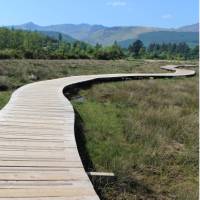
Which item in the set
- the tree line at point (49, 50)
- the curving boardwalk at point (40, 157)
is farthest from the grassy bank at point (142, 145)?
the tree line at point (49, 50)

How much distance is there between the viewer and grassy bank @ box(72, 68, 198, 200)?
6.36 meters

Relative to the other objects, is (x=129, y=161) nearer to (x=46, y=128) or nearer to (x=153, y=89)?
(x=46, y=128)

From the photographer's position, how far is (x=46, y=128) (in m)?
7.93

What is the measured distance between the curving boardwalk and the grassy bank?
67 cm

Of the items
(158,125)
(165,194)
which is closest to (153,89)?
(158,125)

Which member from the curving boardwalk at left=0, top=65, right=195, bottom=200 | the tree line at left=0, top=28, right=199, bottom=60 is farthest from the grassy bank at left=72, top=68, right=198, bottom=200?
the tree line at left=0, top=28, right=199, bottom=60

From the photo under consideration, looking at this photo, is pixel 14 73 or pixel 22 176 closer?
pixel 22 176

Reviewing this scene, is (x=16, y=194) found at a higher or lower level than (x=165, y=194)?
higher

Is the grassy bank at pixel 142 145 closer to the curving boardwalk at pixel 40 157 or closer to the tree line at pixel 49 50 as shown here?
the curving boardwalk at pixel 40 157

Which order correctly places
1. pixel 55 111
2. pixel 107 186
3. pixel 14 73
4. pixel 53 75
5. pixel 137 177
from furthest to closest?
pixel 53 75 → pixel 14 73 → pixel 55 111 → pixel 137 177 → pixel 107 186

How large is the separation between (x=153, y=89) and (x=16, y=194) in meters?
14.9

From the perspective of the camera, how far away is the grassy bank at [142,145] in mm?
6355

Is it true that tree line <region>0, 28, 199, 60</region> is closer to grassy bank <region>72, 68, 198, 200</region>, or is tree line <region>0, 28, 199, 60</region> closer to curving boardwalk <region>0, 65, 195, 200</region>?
grassy bank <region>72, 68, 198, 200</region>

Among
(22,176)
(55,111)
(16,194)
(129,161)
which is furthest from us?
(55,111)
